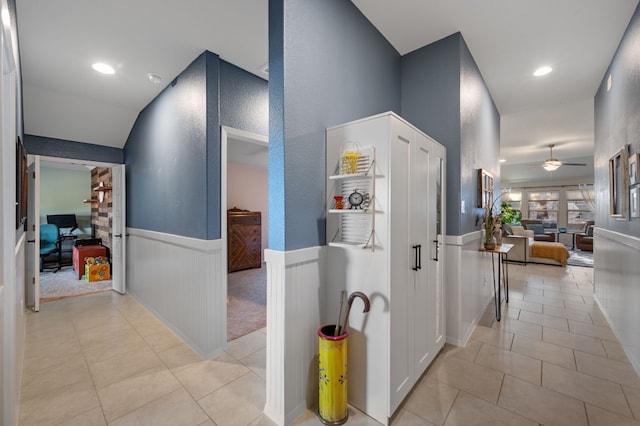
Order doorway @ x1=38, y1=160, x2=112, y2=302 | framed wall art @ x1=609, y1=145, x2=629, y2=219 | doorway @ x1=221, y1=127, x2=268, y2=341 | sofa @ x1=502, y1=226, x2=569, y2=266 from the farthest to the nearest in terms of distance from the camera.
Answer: sofa @ x1=502, y1=226, x2=569, y2=266 → doorway @ x1=38, y1=160, x2=112, y2=302 → doorway @ x1=221, y1=127, x2=268, y2=341 → framed wall art @ x1=609, y1=145, x2=629, y2=219

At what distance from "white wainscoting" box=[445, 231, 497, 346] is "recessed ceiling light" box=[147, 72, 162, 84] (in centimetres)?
343

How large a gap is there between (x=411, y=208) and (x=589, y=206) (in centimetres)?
1156

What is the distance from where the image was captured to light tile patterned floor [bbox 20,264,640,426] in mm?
1730

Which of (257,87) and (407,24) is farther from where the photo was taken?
(257,87)

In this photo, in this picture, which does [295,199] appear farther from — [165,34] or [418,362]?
[165,34]

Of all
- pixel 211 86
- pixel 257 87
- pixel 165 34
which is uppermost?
pixel 165 34

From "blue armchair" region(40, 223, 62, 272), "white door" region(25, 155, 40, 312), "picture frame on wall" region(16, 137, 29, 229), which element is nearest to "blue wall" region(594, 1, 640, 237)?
"picture frame on wall" region(16, 137, 29, 229)

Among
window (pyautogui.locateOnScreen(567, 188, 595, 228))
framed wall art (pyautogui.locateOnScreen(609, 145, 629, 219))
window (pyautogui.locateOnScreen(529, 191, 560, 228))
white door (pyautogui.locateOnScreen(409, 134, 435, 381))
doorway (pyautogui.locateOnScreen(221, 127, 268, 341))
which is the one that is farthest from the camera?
window (pyautogui.locateOnScreen(529, 191, 560, 228))

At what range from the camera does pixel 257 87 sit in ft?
9.56

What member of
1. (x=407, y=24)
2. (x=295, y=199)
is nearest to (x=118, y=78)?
(x=295, y=199)

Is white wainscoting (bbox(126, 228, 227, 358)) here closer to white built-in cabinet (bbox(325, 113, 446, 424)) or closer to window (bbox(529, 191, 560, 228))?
white built-in cabinet (bbox(325, 113, 446, 424))

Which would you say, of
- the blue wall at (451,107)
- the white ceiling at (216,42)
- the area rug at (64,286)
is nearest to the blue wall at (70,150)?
the white ceiling at (216,42)

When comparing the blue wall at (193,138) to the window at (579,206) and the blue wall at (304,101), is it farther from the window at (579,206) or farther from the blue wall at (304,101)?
the window at (579,206)

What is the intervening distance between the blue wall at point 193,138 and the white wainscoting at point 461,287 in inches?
86.3
